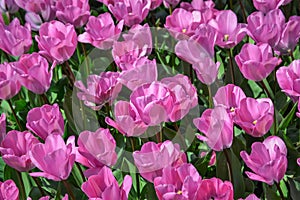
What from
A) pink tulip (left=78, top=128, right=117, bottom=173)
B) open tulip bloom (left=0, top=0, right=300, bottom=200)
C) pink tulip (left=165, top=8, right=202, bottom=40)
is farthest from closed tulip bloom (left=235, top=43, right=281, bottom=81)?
pink tulip (left=78, top=128, right=117, bottom=173)

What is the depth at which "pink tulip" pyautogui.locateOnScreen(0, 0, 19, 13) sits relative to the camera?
2.01 m

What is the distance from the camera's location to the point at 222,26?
1.59 metres

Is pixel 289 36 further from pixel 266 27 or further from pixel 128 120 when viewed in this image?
pixel 128 120

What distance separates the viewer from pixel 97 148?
1.19 m

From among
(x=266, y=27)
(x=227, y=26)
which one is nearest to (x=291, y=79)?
(x=266, y=27)

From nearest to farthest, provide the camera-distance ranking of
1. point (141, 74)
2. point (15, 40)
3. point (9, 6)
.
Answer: point (141, 74) < point (15, 40) < point (9, 6)

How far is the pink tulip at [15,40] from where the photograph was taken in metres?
1.60

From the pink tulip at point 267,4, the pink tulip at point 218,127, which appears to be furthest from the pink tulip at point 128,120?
the pink tulip at point 267,4

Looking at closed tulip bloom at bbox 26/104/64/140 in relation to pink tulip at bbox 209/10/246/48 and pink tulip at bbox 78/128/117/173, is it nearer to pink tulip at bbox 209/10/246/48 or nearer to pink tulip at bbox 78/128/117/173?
pink tulip at bbox 78/128/117/173

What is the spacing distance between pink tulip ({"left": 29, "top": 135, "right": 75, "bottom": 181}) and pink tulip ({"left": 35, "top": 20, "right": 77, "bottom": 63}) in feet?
1.15

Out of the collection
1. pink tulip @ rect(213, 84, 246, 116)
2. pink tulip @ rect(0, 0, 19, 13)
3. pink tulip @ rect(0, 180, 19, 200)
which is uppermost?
pink tulip @ rect(213, 84, 246, 116)

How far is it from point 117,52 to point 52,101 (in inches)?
11.7

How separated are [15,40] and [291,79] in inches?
26.5

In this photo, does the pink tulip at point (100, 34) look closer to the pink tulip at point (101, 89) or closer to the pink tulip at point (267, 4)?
the pink tulip at point (101, 89)
